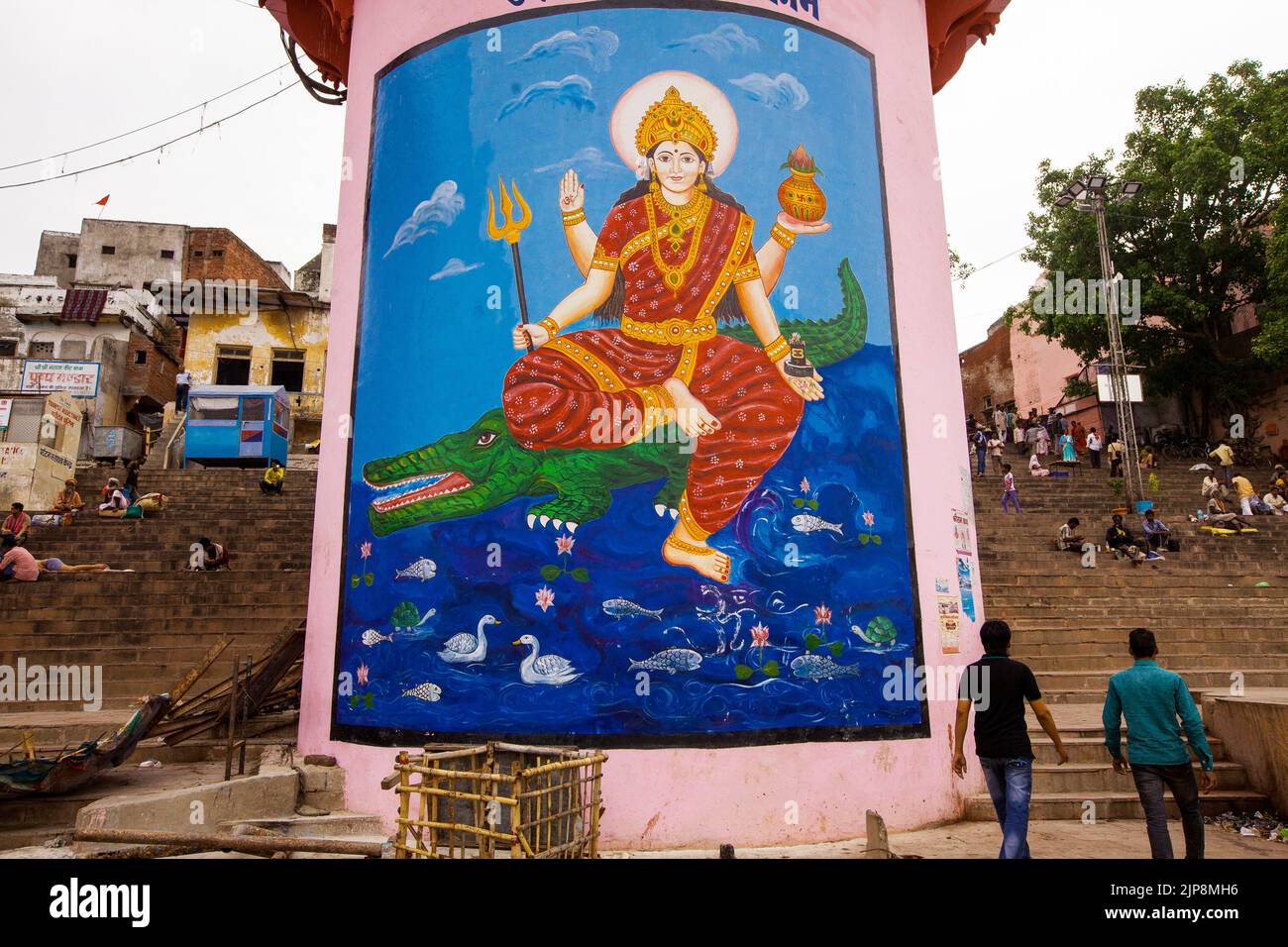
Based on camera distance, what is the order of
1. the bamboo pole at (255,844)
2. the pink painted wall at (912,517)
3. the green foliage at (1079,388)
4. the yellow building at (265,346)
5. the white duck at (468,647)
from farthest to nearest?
the yellow building at (265,346), the green foliage at (1079,388), the white duck at (468,647), the pink painted wall at (912,517), the bamboo pole at (255,844)

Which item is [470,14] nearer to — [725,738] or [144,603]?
[725,738]

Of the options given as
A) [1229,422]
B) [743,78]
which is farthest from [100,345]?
[1229,422]

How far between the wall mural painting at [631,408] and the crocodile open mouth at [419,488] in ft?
0.11

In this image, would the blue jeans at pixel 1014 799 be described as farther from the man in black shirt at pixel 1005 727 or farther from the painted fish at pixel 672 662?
the painted fish at pixel 672 662

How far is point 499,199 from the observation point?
8.77m

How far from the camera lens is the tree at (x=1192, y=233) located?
97.8ft

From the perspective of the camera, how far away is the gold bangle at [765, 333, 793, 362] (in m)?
8.45

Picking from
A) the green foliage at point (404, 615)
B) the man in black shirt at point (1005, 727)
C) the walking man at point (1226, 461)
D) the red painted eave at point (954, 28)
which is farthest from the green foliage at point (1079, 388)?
the green foliage at point (404, 615)

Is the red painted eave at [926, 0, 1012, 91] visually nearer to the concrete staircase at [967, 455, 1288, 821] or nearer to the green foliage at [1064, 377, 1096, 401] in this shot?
the concrete staircase at [967, 455, 1288, 821]

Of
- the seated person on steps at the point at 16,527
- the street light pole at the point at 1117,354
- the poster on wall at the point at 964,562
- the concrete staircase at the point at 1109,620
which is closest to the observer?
the concrete staircase at the point at 1109,620

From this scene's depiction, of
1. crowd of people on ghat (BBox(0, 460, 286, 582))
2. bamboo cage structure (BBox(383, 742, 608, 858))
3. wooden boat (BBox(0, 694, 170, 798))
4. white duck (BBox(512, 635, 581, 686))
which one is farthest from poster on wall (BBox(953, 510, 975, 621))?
crowd of people on ghat (BBox(0, 460, 286, 582))

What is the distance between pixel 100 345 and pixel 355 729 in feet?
111

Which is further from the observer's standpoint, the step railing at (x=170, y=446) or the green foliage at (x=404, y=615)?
the step railing at (x=170, y=446)

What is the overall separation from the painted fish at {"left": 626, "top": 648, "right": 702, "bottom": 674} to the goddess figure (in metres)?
0.72
